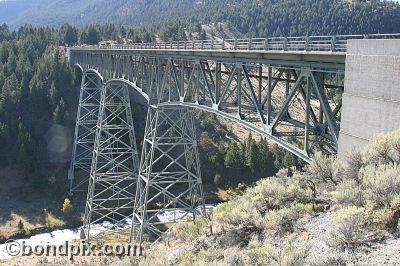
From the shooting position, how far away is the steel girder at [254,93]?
12492 millimetres

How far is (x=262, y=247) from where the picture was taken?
8117 millimetres

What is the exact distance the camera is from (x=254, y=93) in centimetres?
1516

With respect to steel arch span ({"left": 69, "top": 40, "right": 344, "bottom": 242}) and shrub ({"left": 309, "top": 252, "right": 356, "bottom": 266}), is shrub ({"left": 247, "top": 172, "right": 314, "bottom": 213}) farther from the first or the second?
shrub ({"left": 309, "top": 252, "right": 356, "bottom": 266})

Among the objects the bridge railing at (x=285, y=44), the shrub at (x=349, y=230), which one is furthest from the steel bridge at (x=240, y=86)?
the shrub at (x=349, y=230)

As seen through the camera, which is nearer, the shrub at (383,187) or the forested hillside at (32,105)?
the shrub at (383,187)

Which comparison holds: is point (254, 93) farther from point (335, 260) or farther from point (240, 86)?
point (335, 260)

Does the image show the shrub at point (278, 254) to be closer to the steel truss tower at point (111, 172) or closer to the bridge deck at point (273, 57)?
the bridge deck at point (273, 57)

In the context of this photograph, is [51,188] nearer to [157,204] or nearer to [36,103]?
[157,204]

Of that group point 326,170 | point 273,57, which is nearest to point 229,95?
point 273,57

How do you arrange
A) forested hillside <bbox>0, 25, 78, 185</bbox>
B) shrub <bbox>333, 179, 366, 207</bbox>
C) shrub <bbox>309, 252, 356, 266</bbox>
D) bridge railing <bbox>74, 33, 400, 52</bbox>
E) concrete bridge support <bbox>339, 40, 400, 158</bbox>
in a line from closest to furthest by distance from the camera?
shrub <bbox>309, 252, 356, 266</bbox>, shrub <bbox>333, 179, 366, 207</bbox>, concrete bridge support <bbox>339, 40, 400, 158</bbox>, bridge railing <bbox>74, 33, 400, 52</bbox>, forested hillside <bbox>0, 25, 78, 185</bbox>

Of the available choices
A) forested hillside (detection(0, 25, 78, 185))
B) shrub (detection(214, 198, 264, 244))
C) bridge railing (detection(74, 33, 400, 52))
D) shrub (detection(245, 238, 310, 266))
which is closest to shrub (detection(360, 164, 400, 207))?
shrub (detection(245, 238, 310, 266))

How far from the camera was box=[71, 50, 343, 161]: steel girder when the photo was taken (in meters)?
12.5

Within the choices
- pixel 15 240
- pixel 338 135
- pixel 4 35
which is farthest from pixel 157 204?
pixel 4 35

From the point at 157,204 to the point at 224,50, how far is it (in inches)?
1046
